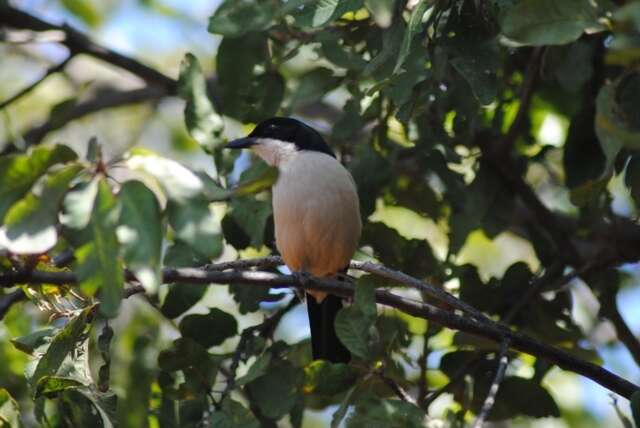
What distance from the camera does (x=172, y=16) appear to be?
819 centimetres

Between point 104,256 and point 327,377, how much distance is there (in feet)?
3.90

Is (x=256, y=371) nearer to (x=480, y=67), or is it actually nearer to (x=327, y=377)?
(x=327, y=377)

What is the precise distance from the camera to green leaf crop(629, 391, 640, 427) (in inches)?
135

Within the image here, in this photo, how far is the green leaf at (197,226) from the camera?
279 cm

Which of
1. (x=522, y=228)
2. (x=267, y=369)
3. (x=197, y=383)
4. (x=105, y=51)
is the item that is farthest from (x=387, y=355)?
(x=105, y=51)

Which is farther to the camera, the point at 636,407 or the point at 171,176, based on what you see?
the point at 636,407

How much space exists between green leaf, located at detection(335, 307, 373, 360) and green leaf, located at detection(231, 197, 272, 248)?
1.37 metres

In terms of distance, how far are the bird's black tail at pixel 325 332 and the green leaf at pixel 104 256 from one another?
2183mm

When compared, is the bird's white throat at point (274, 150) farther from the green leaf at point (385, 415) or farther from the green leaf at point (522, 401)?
the green leaf at point (385, 415)

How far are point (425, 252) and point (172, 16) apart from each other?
379 cm

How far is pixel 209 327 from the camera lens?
192 inches

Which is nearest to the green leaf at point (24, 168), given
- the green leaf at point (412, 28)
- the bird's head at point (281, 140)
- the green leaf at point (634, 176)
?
the green leaf at point (412, 28)

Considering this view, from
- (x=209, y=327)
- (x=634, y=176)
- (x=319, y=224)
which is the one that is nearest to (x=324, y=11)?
(x=634, y=176)

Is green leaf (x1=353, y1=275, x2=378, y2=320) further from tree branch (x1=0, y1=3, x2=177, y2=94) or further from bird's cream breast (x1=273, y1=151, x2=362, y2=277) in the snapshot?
tree branch (x1=0, y1=3, x2=177, y2=94)
